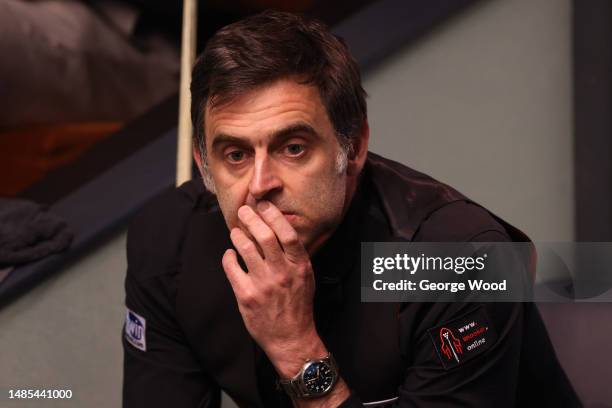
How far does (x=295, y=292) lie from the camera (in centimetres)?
104

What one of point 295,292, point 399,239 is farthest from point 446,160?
point 295,292

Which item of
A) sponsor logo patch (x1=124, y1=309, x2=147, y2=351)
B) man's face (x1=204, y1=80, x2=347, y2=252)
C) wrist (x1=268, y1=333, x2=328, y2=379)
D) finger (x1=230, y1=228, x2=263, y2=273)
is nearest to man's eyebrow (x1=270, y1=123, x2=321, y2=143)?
man's face (x1=204, y1=80, x2=347, y2=252)

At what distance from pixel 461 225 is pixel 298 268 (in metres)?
0.21

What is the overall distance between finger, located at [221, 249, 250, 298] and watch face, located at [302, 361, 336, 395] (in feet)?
0.39

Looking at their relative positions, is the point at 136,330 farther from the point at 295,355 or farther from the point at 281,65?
the point at 281,65

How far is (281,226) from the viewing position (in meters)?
1.01

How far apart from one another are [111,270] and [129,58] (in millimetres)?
796

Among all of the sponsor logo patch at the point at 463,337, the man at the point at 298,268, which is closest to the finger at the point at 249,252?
the man at the point at 298,268

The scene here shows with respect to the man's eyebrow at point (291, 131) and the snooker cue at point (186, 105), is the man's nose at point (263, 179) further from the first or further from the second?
the snooker cue at point (186, 105)

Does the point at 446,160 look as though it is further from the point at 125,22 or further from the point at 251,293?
the point at 125,22

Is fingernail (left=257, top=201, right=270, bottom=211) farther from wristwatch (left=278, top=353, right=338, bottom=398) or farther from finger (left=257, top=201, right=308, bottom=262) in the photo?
wristwatch (left=278, top=353, right=338, bottom=398)

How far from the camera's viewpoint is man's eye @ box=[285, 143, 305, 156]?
3.39 ft

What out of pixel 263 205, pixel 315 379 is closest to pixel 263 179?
pixel 263 205

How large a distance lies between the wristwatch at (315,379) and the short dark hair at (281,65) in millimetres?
264
